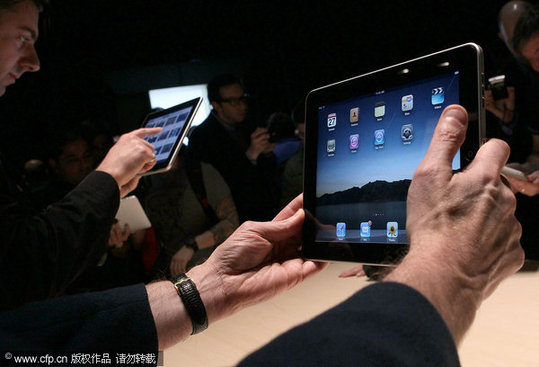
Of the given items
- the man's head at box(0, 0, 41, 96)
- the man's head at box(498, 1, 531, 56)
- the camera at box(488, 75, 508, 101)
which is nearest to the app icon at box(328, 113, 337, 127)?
the man's head at box(0, 0, 41, 96)

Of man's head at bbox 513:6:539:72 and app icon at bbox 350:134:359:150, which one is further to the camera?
man's head at bbox 513:6:539:72

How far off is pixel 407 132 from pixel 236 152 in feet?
3.99

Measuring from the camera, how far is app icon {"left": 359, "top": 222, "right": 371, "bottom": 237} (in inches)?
24.9

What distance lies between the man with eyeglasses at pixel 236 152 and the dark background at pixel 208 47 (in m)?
1.61

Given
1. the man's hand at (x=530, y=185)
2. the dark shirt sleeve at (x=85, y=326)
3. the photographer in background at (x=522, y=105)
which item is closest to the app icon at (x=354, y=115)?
the dark shirt sleeve at (x=85, y=326)

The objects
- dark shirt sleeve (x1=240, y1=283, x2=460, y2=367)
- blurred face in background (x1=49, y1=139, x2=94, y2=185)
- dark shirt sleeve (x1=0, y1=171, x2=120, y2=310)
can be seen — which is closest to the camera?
dark shirt sleeve (x1=240, y1=283, x2=460, y2=367)

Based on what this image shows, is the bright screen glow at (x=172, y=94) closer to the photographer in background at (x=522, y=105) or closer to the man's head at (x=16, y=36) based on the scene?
the photographer in background at (x=522, y=105)

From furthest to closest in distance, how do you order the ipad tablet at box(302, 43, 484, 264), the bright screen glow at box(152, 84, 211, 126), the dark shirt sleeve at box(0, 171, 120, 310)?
the bright screen glow at box(152, 84, 211, 126) → the dark shirt sleeve at box(0, 171, 120, 310) → the ipad tablet at box(302, 43, 484, 264)

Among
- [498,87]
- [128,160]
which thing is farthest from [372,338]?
[498,87]

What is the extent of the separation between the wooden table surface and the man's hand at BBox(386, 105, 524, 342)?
199 mm

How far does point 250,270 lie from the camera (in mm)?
782

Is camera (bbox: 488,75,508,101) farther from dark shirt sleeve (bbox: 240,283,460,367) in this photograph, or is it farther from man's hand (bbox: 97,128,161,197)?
dark shirt sleeve (bbox: 240,283,460,367)

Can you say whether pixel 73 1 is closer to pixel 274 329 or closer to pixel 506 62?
pixel 506 62

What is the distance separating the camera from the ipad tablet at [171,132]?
3.85ft
